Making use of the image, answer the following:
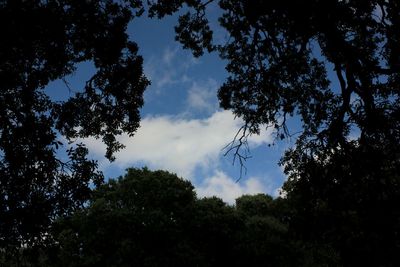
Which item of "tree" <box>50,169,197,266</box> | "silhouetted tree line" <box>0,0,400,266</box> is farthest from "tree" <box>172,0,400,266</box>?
"tree" <box>50,169,197,266</box>

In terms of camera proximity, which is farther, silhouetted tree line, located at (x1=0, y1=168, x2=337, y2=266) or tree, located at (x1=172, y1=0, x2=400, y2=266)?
silhouetted tree line, located at (x1=0, y1=168, x2=337, y2=266)

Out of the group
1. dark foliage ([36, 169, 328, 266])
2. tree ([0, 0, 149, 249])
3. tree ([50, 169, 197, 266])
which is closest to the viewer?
tree ([0, 0, 149, 249])

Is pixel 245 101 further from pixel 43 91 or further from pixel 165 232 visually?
pixel 165 232

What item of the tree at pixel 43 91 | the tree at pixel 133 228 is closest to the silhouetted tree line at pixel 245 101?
the tree at pixel 43 91

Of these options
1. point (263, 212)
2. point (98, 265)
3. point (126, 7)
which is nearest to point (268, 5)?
point (126, 7)

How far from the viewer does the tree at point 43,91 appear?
33.8 ft

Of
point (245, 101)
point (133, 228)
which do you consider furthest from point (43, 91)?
point (133, 228)

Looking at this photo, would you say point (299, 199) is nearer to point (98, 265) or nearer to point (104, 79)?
point (104, 79)

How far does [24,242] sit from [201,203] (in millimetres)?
26156

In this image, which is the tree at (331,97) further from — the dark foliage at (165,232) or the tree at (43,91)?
the dark foliage at (165,232)

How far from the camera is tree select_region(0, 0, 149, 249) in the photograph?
10305mm

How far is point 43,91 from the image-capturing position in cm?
1173

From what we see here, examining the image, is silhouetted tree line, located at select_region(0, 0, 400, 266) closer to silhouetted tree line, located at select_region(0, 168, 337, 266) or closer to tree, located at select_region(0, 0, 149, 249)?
tree, located at select_region(0, 0, 149, 249)

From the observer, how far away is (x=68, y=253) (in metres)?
30.9
